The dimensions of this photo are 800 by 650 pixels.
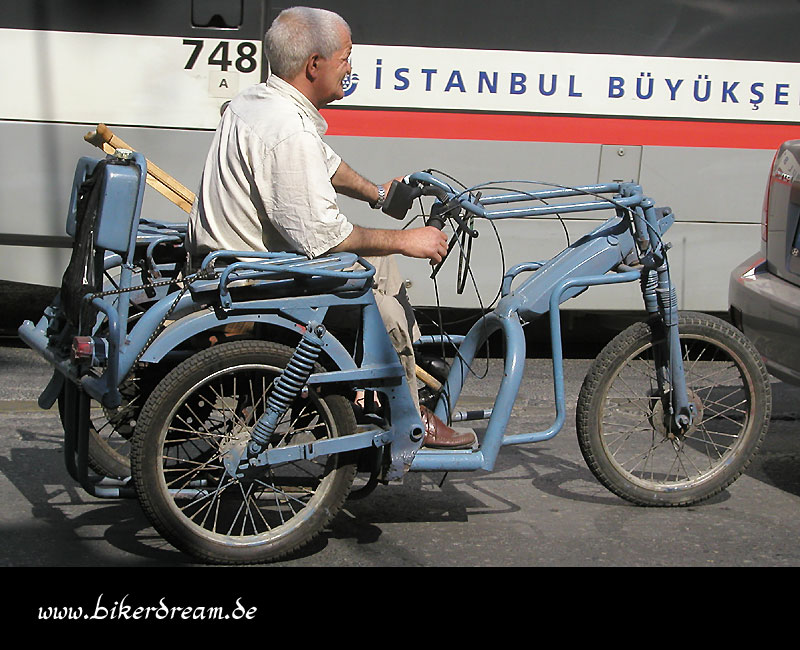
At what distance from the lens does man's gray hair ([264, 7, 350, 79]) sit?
3521 mm

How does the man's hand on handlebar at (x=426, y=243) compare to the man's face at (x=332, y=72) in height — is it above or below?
below

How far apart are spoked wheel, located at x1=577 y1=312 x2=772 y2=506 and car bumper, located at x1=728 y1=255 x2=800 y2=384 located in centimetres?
24

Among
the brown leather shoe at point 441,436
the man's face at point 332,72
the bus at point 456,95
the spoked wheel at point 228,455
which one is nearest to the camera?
the spoked wheel at point 228,455

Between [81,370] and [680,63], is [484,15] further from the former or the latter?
[81,370]

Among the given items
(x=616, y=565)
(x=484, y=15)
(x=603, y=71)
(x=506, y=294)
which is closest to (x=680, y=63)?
(x=603, y=71)

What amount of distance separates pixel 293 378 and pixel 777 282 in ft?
7.37

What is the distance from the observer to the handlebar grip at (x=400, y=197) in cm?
383

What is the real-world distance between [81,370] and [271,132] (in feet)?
2.95

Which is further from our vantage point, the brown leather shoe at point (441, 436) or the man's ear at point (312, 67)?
the brown leather shoe at point (441, 436)

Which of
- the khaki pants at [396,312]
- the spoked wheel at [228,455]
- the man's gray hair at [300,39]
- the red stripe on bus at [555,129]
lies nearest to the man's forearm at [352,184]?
the khaki pants at [396,312]

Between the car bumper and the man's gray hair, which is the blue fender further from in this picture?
the car bumper

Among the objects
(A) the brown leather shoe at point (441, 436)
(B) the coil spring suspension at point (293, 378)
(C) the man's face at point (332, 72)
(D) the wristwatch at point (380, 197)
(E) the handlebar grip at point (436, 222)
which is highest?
(C) the man's face at point (332, 72)

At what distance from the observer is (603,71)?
615cm

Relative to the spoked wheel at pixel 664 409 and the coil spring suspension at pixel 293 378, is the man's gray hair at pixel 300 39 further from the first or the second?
the spoked wheel at pixel 664 409
